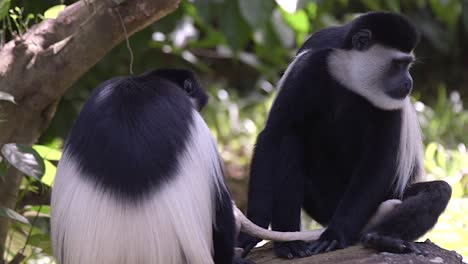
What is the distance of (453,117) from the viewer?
6156mm

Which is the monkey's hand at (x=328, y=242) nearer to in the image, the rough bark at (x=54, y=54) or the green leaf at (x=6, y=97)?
the rough bark at (x=54, y=54)

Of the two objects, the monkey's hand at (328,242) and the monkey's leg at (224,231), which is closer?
the monkey's leg at (224,231)

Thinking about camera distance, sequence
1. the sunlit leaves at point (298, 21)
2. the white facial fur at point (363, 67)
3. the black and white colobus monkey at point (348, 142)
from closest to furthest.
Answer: the black and white colobus monkey at point (348, 142), the white facial fur at point (363, 67), the sunlit leaves at point (298, 21)

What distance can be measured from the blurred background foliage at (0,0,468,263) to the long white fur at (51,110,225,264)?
26cm

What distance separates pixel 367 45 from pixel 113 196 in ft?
3.37

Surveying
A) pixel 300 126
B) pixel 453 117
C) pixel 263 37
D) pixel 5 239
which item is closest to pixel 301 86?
pixel 300 126

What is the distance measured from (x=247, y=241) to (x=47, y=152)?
2.48 ft

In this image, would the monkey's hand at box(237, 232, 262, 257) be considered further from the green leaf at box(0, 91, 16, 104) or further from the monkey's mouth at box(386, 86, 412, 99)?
the green leaf at box(0, 91, 16, 104)

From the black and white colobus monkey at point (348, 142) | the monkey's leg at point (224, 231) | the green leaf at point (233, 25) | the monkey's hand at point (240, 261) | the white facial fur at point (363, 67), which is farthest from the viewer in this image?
the green leaf at point (233, 25)

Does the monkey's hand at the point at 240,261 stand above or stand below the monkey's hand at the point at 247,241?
above

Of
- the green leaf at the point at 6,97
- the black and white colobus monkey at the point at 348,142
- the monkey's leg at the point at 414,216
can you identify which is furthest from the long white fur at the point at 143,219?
the monkey's leg at the point at 414,216

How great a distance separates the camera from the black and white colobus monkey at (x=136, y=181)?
7.60 feet

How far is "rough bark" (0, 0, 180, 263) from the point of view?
2.89 meters

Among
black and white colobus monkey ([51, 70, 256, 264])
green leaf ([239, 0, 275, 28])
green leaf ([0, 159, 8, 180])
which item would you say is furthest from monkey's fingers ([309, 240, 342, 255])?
green leaf ([239, 0, 275, 28])
